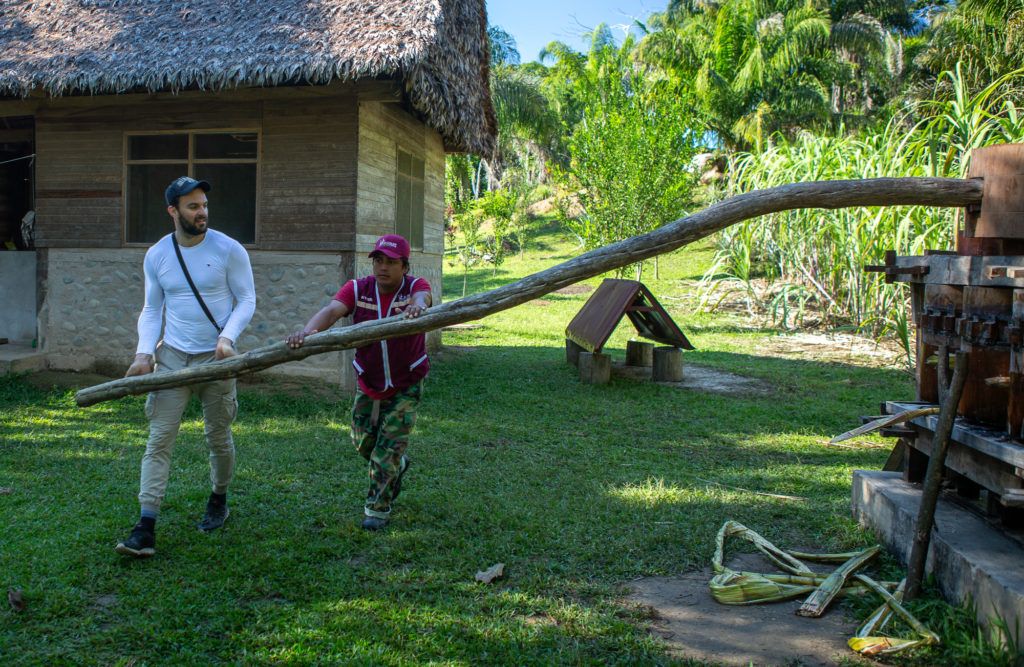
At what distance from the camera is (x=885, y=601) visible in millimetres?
3434

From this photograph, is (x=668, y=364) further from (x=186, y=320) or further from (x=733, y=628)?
(x=186, y=320)

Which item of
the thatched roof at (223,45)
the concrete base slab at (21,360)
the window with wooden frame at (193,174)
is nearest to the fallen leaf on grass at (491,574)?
the thatched roof at (223,45)

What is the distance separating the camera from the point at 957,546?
11.4 feet

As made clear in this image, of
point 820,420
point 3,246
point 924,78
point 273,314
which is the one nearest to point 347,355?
point 273,314

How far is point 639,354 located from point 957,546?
7.27 metres

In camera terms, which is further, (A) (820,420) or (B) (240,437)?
(A) (820,420)

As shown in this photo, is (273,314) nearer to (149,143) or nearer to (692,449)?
(149,143)

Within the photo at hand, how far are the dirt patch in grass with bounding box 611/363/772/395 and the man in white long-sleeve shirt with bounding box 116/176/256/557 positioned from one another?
6.23 m

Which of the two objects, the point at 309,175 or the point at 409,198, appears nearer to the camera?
the point at 309,175

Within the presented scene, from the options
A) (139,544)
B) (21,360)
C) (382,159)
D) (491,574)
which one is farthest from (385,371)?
(21,360)

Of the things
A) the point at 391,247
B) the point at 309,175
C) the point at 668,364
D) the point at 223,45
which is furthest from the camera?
the point at 668,364

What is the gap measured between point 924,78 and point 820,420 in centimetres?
2920

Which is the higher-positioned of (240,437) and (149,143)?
(149,143)

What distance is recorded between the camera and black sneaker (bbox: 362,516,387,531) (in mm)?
4547
